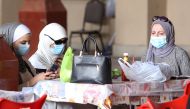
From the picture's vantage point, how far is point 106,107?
4715mm

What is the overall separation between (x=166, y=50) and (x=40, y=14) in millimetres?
4189

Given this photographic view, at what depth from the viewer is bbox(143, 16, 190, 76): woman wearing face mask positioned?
19.9 ft

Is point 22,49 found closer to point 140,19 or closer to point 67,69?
point 67,69

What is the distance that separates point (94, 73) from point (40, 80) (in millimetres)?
689

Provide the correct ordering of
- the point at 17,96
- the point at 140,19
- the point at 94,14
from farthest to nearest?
the point at 94,14
the point at 140,19
the point at 17,96

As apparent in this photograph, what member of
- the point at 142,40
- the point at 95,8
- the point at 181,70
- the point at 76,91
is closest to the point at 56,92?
the point at 76,91

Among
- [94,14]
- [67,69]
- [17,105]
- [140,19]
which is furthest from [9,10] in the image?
[17,105]

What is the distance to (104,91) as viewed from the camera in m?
4.75

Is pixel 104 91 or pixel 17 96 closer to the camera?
pixel 104 91

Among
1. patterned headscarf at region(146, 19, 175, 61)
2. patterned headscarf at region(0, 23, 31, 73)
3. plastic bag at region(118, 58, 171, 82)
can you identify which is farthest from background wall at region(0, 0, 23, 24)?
plastic bag at region(118, 58, 171, 82)

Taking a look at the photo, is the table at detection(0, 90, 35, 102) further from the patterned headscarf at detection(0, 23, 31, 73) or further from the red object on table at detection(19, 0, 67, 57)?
the red object on table at detection(19, 0, 67, 57)

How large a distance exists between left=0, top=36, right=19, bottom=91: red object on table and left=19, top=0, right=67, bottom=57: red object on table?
14.8 ft

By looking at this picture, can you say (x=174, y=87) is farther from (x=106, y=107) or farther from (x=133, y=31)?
(x=133, y=31)

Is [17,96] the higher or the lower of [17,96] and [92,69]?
the lower
